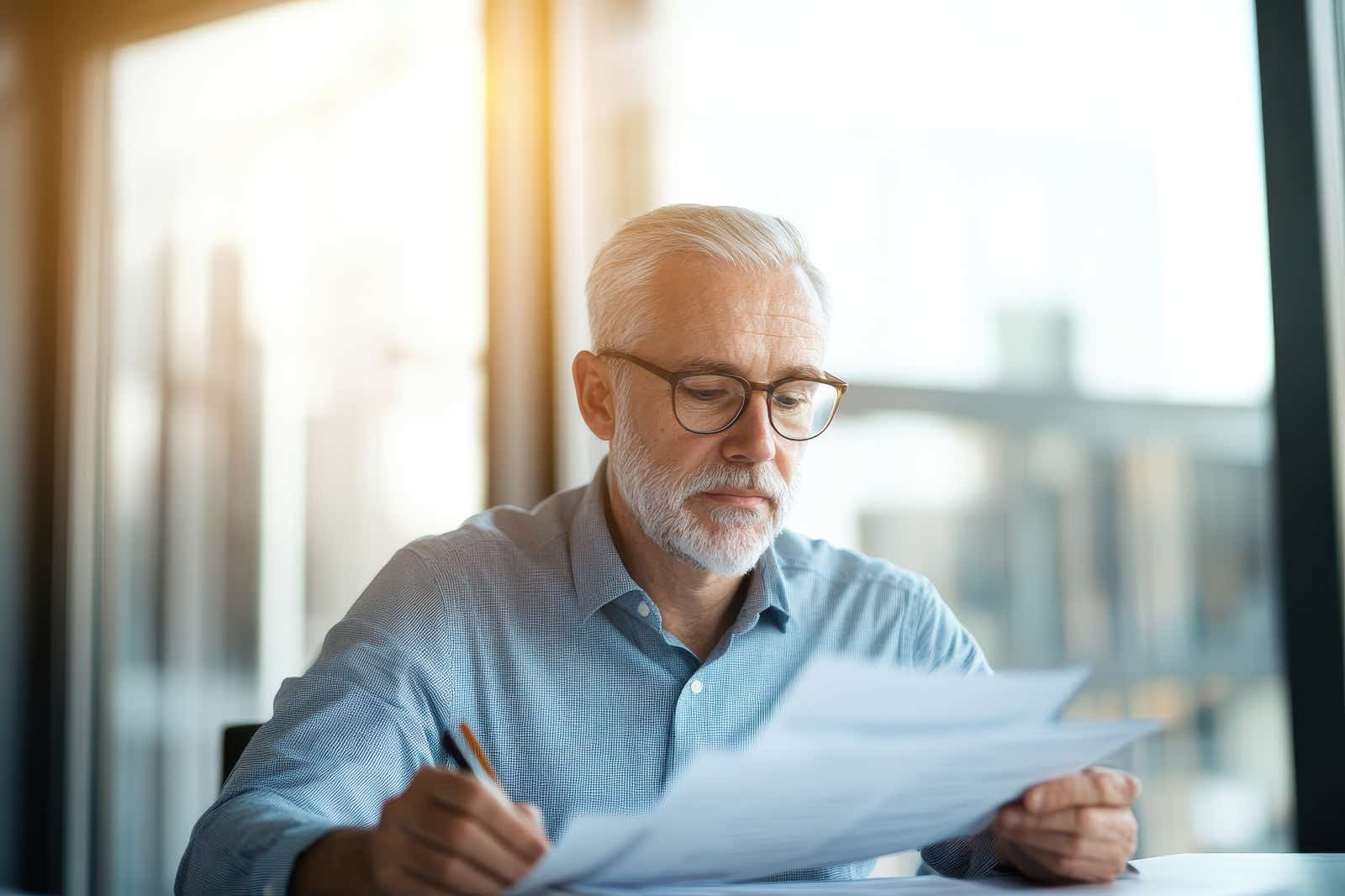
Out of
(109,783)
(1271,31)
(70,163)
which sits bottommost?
(109,783)

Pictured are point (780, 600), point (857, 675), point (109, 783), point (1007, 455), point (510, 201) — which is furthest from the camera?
point (109, 783)

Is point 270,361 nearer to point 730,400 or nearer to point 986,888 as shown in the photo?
point 730,400

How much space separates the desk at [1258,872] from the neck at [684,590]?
52 cm

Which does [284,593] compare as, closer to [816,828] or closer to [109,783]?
[109,783]

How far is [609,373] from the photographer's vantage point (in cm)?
142

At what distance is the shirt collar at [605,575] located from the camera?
126 cm

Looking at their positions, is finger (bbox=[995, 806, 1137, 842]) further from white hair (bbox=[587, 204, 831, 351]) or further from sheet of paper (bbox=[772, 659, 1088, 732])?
white hair (bbox=[587, 204, 831, 351])

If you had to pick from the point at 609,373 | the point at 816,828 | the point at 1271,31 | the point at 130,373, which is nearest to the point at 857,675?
the point at 816,828

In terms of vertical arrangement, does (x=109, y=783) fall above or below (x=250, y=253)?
below

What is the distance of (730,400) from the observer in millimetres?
1265

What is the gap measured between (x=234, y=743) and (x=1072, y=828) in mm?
980

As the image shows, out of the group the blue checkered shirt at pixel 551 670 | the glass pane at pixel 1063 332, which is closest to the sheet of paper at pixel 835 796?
the blue checkered shirt at pixel 551 670

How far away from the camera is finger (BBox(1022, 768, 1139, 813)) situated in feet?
2.94

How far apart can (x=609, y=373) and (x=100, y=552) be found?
1986 mm
